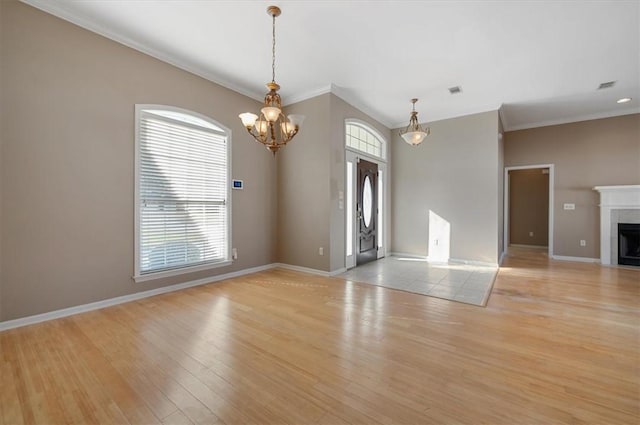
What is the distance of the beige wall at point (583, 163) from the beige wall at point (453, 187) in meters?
2.08

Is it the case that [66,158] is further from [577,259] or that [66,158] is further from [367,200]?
[577,259]

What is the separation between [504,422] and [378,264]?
412 centimetres

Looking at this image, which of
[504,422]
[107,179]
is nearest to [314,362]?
[504,422]

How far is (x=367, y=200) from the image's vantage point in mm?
5738

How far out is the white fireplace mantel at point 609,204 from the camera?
5.14m

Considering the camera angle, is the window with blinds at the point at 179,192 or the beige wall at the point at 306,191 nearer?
the window with blinds at the point at 179,192

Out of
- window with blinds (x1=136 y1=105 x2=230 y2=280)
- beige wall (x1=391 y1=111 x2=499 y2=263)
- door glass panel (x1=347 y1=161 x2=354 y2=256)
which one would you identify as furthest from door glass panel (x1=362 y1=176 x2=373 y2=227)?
window with blinds (x1=136 y1=105 x2=230 y2=280)

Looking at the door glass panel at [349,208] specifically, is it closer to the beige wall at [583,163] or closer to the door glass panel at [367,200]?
the door glass panel at [367,200]

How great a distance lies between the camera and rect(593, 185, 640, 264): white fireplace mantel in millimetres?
5137

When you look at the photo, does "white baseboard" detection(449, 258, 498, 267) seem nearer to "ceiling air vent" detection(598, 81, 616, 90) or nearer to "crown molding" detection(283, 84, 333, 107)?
"ceiling air vent" detection(598, 81, 616, 90)

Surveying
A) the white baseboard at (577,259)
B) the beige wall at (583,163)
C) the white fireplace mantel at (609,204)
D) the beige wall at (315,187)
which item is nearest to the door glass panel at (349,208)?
the beige wall at (315,187)

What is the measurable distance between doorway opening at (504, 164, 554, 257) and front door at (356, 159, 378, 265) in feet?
14.0

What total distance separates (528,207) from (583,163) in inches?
87.1

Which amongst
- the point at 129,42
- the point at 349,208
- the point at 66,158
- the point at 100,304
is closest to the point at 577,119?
the point at 349,208
